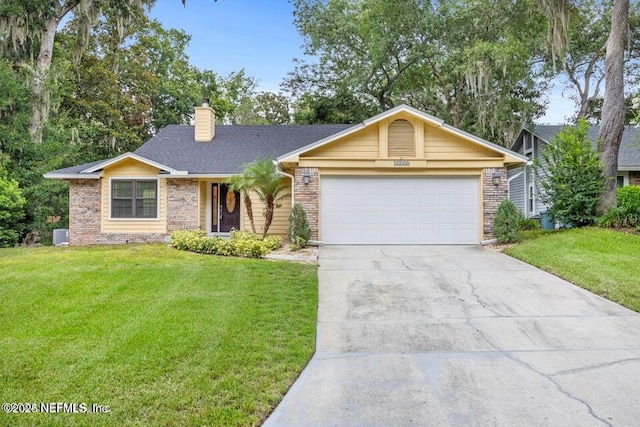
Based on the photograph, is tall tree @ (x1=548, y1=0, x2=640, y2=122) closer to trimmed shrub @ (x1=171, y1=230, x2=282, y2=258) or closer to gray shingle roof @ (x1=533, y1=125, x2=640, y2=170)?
gray shingle roof @ (x1=533, y1=125, x2=640, y2=170)

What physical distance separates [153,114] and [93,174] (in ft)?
38.6

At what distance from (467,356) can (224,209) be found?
1161 cm

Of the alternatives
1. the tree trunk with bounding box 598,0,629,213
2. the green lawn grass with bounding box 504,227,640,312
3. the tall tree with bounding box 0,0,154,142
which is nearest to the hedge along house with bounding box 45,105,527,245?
the green lawn grass with bounding box 504,227,640,312

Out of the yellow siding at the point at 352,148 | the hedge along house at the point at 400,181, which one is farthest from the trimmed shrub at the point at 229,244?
the yellow siding at the point at 352,148

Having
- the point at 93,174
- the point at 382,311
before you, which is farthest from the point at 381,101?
the point at 382,311

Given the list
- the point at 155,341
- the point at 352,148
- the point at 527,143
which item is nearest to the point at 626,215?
the point at 352,148

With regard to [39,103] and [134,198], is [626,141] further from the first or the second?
[39,103]

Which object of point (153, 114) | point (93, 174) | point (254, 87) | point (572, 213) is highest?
point (254, 87)

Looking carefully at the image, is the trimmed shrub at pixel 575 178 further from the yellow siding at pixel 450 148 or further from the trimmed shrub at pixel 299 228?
the trimmed shrub at pixel 299 228

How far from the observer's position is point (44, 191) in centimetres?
1491

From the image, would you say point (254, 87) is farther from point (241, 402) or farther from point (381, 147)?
point (241, 402)

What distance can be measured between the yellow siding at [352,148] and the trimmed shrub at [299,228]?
1.65 m

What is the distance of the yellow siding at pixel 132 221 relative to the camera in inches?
541

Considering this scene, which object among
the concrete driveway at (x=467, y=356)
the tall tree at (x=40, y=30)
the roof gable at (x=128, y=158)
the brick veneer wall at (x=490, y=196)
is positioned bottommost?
the concrete driveway at (x=467, y=356)
